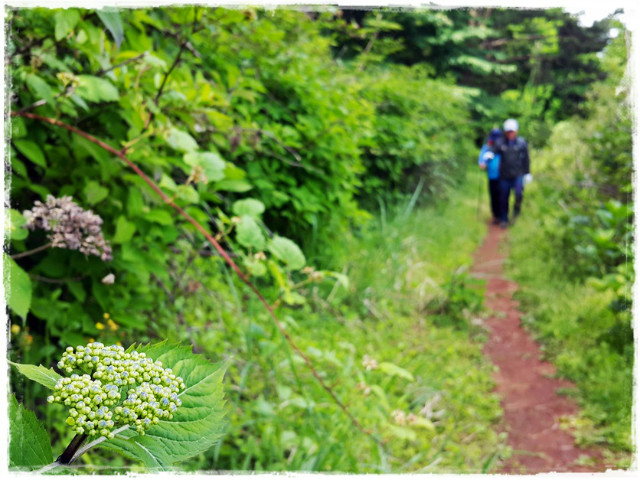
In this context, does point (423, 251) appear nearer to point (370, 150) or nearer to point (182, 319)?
point (370, 150)

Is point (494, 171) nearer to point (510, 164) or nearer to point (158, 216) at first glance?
point (510, 164)

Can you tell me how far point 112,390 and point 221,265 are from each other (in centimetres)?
258

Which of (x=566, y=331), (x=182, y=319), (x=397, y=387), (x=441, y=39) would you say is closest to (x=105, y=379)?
(x=182, y=319)

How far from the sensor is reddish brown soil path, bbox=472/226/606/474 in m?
3.05

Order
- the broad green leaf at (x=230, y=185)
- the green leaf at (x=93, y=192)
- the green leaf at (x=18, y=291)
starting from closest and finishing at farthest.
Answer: the green leaf at (x=18, y=291) < the green leaf at (x=93, y=192) < the broad green leaf at (x=230, y=185)

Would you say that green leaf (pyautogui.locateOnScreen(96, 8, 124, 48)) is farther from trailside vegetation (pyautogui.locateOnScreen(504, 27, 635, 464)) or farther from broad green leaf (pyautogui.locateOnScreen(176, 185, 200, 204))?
trailside vegetation (pyautogui.locateOnScreen(504, 27, 635, 464))

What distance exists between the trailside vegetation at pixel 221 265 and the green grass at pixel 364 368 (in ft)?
0.07

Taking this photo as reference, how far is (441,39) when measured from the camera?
9727 millimetres

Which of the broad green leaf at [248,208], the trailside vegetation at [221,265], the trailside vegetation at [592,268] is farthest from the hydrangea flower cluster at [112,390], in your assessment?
the trailside vegetation at [592,268]

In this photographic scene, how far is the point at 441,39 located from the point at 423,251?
5.26 meters

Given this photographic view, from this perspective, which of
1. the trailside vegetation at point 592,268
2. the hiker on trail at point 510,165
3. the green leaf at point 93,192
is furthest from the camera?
the hiker on trail at point 510,165

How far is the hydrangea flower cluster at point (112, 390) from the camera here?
0.95ft

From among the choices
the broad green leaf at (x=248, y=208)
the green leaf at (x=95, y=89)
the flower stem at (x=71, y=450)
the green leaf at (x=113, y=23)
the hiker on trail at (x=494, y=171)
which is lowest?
the hiker on trail at (x=494, y=171)

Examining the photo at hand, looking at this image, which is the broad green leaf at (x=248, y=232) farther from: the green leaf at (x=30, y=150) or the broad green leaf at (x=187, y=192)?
the green leaf at (x=30, y=150)
